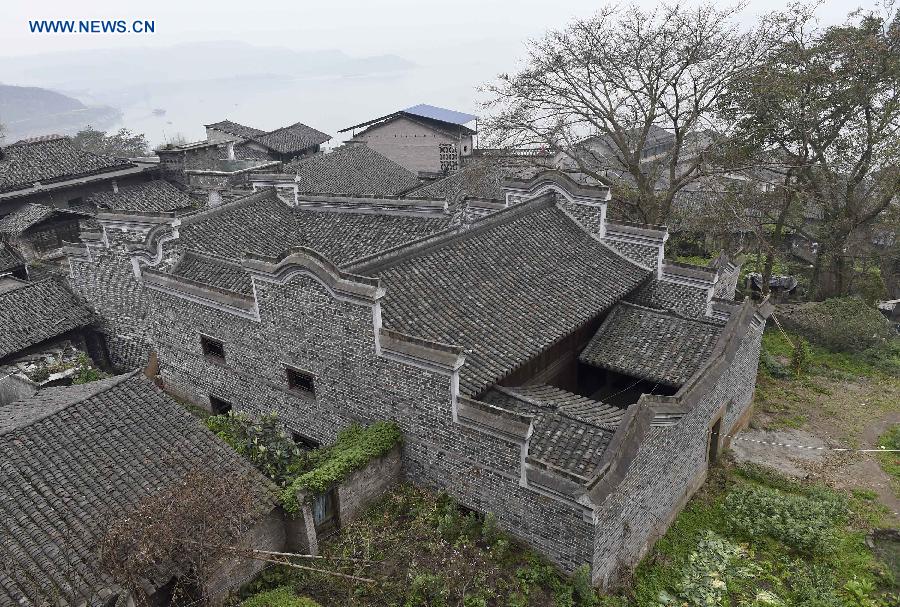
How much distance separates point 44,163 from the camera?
106 ft

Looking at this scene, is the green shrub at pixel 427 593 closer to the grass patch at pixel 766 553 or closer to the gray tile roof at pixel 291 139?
the grass patch at pixel 766 553

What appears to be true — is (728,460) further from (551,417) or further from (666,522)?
(551,417)

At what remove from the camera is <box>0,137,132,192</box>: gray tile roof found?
101ft

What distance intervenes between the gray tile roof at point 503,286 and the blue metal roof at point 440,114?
28.6 meters

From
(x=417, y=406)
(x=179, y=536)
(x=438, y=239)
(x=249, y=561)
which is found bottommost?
(x=249, y=561)

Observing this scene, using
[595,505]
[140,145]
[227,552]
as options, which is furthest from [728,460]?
[140,145]

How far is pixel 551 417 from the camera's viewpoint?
1148cm

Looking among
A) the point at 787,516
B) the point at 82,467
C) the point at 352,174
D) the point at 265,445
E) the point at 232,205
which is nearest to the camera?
the point at 82,467

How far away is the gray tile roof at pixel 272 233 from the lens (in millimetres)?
18172

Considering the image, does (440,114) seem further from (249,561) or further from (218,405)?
(249,561)

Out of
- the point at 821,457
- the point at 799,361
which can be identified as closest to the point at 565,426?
the point at 821,457

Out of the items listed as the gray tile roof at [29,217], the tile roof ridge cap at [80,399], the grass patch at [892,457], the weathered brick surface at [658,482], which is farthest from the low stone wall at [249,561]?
the gray tile roof at [29,217]

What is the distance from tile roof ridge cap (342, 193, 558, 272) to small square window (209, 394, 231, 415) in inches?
207

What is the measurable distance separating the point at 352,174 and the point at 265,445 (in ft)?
86.5
